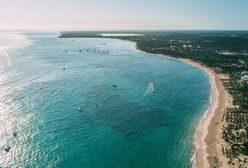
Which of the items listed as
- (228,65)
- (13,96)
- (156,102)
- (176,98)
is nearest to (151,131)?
(156,102)

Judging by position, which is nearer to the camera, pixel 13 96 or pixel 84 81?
pixel 13 96

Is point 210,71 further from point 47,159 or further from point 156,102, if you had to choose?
point 47,159

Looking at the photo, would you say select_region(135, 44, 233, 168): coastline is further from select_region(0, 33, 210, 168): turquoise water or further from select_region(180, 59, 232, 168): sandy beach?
select_region(0, 33, 210, 168): turquoise water

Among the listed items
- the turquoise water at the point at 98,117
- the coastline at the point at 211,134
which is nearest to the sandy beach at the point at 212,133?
the coastline at the point at 211,134

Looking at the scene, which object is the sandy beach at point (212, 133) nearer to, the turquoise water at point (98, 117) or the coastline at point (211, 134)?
the coastline at point (211, 134)

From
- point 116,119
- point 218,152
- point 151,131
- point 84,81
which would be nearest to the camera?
point 218,152

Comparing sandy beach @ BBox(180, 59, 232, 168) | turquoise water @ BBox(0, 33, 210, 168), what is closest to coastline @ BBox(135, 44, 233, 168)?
sandy beach @ BBox(180, 59, 232, 168)
